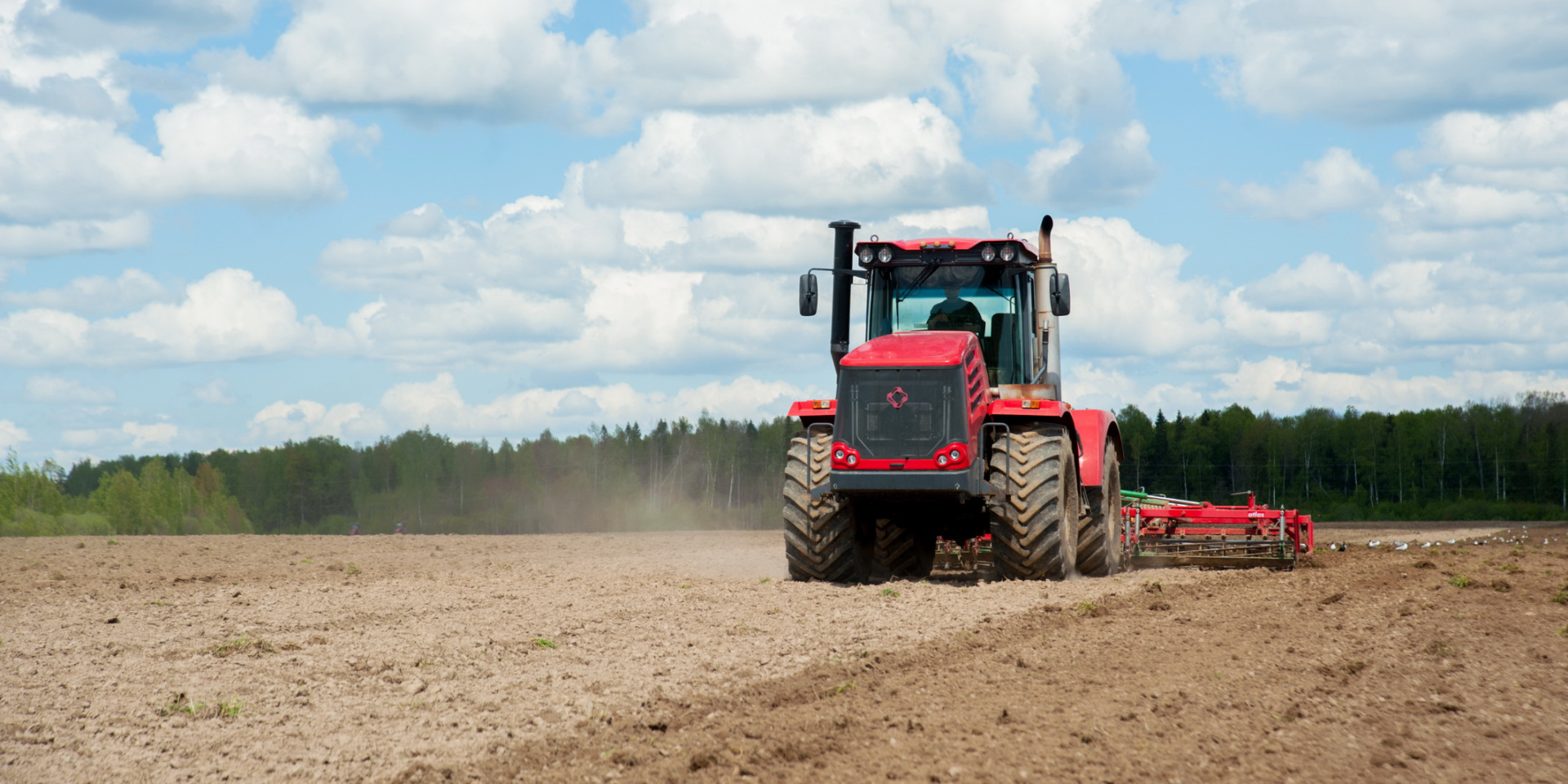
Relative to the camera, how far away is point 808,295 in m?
13.9

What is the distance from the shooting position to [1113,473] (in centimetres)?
1672

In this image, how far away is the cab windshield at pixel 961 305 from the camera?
46.9 feet

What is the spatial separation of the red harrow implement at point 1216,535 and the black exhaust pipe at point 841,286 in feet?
16.7

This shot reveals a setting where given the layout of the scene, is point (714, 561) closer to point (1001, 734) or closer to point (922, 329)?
point (922, 329)

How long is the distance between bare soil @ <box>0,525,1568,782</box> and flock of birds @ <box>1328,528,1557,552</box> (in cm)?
925

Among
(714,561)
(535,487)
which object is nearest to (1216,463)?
(535,487)

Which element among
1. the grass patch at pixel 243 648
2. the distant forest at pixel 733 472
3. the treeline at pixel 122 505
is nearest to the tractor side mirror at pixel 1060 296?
the grass patch at pixel 243 648

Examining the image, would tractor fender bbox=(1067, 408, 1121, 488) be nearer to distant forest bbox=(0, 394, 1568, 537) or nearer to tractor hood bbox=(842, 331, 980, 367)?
tractor hood bbox=(842, 331, 980, 367)

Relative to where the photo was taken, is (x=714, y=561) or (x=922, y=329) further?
(x=714, y=561)

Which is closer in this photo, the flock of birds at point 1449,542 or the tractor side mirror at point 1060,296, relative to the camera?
the tractor side mirror at point 1060,296

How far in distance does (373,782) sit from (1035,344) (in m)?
9.93

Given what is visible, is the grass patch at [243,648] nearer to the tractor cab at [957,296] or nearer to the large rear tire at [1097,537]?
the tractor cab at [957,296]

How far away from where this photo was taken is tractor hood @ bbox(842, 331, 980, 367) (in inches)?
497

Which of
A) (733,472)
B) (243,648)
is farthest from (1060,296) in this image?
(733,472)
